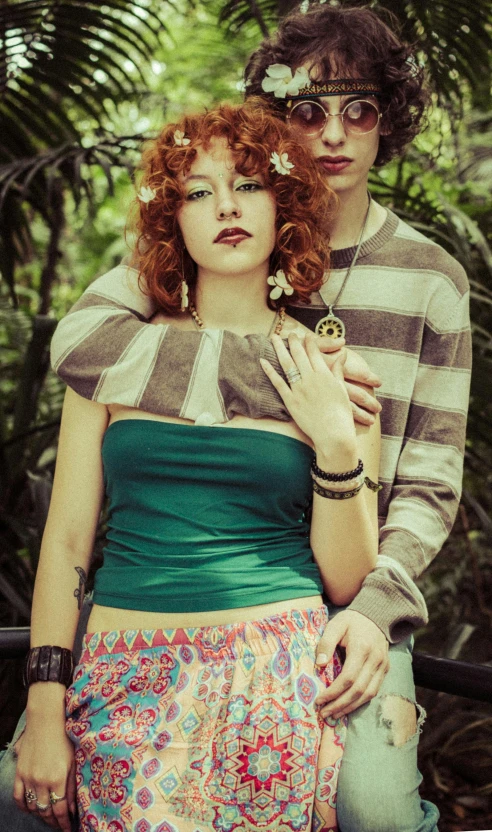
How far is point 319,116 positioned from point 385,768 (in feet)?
4.80


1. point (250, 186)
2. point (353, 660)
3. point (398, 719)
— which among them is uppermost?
point (250, 186)

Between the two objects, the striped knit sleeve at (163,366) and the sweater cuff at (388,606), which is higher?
the striped knit sleeve at (163,366)

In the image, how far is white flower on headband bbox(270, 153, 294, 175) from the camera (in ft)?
5.95

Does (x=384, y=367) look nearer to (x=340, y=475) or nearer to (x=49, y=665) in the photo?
(x=340, y=475)

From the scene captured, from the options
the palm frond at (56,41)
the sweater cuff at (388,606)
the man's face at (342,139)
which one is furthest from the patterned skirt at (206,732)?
the palm frond at (56,41)

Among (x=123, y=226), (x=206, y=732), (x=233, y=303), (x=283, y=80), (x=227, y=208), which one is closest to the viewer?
(x=206, y=732)

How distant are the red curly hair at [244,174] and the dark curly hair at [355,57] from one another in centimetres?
23

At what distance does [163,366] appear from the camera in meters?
1.67

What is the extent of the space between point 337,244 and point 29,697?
4.16ft

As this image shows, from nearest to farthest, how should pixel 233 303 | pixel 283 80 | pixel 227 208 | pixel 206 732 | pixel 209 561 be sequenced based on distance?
pixel 206 732 → pixel 209 561 → pixel 227 208 → pixel 233 303 → pixel 283 80

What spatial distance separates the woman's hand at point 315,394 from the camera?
1589 millimetres

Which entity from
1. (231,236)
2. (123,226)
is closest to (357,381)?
(231,236)

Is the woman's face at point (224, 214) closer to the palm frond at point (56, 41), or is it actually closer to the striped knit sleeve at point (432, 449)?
the striped knit sleeve at point (432, 449)

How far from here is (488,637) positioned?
2.97m
